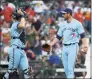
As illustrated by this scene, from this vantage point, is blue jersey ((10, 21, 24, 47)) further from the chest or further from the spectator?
the spectator

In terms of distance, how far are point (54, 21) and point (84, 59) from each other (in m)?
2.84

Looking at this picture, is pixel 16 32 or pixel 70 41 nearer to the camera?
pixel 16 32

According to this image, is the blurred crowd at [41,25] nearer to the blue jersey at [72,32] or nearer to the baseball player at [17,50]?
the blue jersey at [72,32]

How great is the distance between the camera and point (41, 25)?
1520 cm

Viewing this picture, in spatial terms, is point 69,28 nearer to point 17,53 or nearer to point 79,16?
point 17,53

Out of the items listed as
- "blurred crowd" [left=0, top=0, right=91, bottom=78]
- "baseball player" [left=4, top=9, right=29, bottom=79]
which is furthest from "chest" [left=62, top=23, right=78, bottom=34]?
"blurred crowd" [left=0, top=0, right=91, bottom=78]

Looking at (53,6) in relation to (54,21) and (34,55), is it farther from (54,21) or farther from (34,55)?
(34,55)

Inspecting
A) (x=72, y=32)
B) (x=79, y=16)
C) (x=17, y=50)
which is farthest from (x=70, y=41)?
(x=79, y=16)

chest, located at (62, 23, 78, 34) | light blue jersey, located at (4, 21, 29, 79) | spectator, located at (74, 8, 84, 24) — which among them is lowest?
light blue jersey, located at (4, 21, 29, 79)

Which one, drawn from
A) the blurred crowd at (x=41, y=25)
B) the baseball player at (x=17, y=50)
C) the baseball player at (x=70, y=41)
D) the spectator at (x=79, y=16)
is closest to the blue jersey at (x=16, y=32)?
the baseball player at (x=17, y=50)

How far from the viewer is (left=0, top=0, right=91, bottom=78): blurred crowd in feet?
45.3

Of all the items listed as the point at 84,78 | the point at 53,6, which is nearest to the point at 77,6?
the point at 53,6

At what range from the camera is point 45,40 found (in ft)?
47.7

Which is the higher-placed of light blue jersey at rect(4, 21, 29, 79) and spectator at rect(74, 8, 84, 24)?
spectator at rect(74, 8, 84, 24)
